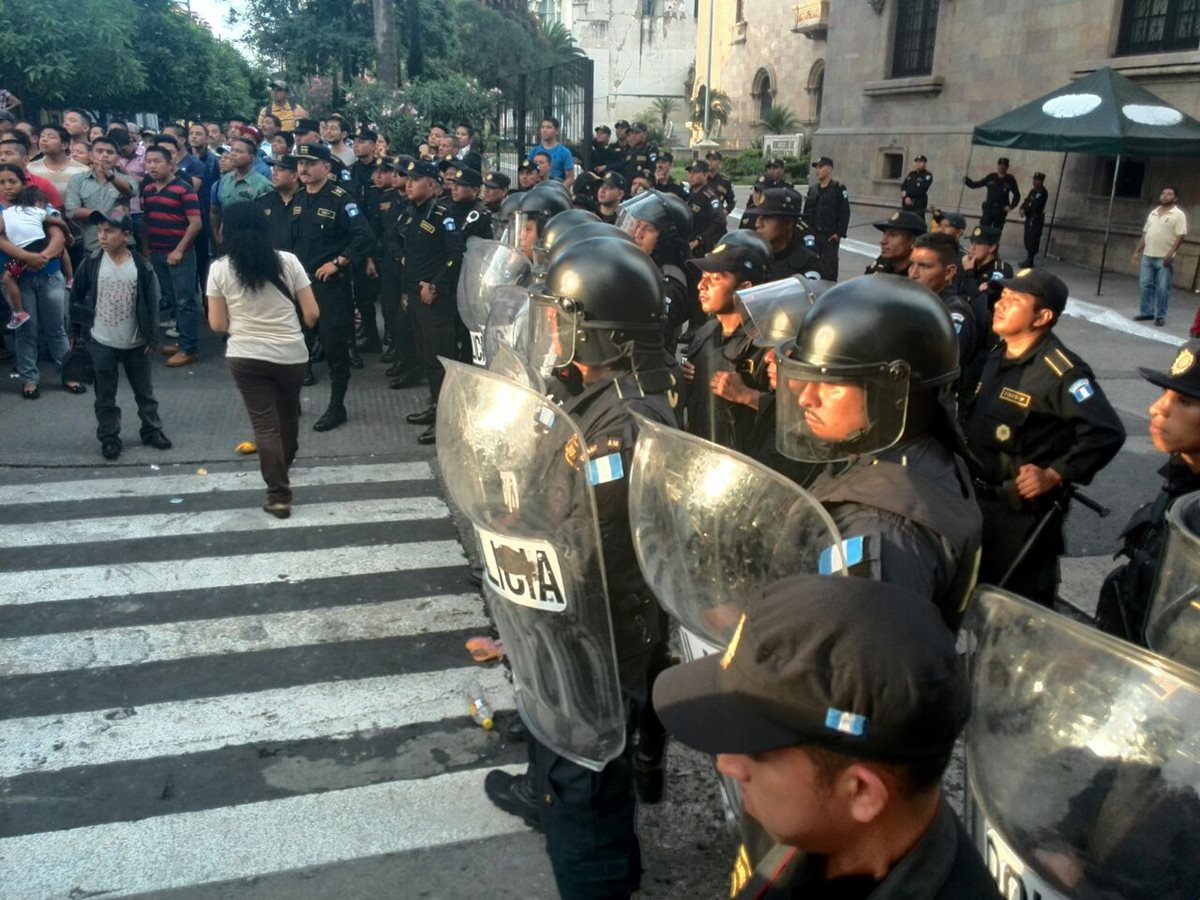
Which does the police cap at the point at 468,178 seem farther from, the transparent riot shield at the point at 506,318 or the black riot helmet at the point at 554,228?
the transparent riot shield at the point at 506,318

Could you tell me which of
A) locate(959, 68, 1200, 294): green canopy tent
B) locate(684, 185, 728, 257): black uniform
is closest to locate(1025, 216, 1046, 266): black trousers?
locate(959, 68, 1200, 294): green canopy tent

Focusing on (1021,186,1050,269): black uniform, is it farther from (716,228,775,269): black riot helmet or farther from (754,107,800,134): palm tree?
(754,107,800,134): palm tree

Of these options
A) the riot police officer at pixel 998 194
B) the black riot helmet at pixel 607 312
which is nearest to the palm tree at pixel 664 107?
the riot police officer at pixel 998 194

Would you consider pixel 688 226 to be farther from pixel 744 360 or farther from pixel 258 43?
pixel 258 43

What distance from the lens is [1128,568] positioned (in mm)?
2980

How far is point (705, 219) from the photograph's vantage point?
11039 millimetres

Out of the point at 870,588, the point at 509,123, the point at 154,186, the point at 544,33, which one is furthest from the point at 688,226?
the point at 544,33

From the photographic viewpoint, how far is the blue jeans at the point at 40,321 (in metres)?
8.35

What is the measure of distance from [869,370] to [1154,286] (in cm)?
1252

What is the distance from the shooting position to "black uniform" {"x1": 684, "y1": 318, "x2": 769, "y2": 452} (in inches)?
183

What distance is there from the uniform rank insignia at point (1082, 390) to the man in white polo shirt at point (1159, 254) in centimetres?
1012

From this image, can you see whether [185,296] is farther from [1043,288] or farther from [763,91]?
[763,91]

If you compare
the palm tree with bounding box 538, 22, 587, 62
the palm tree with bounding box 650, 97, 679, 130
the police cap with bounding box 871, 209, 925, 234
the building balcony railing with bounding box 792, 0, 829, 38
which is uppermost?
the palm tree with bounding box 538, 22, 587, 62

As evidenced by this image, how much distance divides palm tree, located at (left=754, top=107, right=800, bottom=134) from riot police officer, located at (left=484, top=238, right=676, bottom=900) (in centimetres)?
4030
